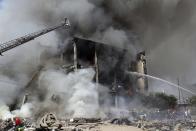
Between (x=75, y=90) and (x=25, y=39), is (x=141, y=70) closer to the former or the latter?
(x=75, y=90)

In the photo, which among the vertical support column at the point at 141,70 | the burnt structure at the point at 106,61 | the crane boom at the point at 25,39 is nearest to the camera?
the crane boom at the point at 25,39

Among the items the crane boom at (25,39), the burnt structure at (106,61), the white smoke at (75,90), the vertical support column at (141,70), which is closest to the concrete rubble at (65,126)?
the white smoke at (75,90)

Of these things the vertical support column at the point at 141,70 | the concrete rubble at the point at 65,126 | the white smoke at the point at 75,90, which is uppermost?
the vertical support column at the point at 141,70

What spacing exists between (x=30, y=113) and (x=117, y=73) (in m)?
18.4

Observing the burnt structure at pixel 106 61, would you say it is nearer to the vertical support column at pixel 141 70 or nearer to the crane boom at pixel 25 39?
the vertical support column at pixel 141 70

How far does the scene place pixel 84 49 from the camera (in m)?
48.6

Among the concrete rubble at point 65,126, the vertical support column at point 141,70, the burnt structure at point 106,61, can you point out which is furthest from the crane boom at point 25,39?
the concrete rubble at point 65,126

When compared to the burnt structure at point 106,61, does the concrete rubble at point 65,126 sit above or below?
below

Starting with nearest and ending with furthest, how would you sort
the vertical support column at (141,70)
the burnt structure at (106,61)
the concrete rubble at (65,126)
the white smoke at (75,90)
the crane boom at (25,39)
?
1. the concrete rubble at (65,126)
2. the white smoke at (75,90)
3. the crane boom at (25,39)
4. the burnt structure at (106,61)
5. the vertical support column at (141,70)

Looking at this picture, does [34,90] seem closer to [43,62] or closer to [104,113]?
[43,62]

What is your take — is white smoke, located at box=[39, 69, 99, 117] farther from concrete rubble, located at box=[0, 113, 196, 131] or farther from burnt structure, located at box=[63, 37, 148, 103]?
concrete rubble, located at box=[0, 113, 196, 131]

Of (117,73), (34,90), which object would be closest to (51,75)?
(34,90)

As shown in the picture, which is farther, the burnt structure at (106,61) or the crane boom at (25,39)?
the burnt structure at (106,61)

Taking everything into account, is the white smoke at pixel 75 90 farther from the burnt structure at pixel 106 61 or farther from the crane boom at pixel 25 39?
the crane boom at pixel 25 39
